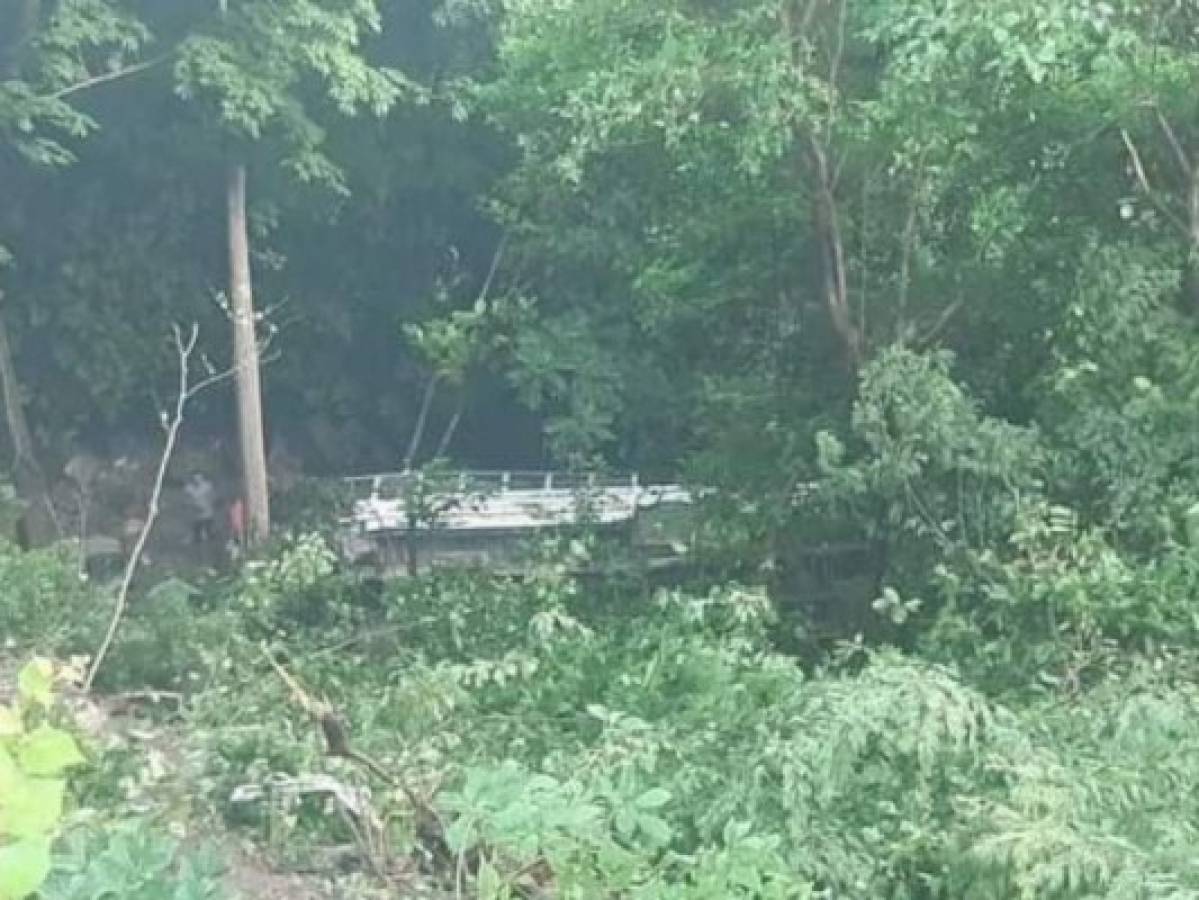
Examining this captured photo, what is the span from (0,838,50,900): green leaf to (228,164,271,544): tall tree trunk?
41.5ft

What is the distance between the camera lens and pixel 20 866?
124 cm

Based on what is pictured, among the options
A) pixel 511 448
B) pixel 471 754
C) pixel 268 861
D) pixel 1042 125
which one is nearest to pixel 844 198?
pixel 1042 125

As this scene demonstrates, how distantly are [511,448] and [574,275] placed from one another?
4949mm

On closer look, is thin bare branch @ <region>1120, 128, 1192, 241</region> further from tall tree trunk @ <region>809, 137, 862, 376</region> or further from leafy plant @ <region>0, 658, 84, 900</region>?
leafy plant @ <region>0, 658, 84, 900</region>

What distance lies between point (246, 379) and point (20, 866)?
13.0 meters

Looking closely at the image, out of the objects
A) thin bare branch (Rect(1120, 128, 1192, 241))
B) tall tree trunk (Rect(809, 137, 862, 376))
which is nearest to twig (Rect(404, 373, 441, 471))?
tall tree trunk (Rect(809, 137, 862, 376))

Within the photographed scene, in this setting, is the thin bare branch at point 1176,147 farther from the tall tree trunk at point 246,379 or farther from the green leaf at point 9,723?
the tall tree trunk at point 246,379

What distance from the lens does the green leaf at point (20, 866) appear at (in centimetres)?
124

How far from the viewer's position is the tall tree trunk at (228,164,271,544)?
13.9m

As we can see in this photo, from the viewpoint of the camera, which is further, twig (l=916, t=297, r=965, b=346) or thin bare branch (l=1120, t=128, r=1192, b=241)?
twig (l=916, t=297, r=965, b=346)

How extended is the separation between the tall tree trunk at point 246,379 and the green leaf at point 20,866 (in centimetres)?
1264

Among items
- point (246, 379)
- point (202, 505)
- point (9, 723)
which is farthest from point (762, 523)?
point (202, 505)

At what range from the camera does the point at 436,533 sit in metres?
11.4

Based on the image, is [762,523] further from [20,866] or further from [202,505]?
[202,505]
